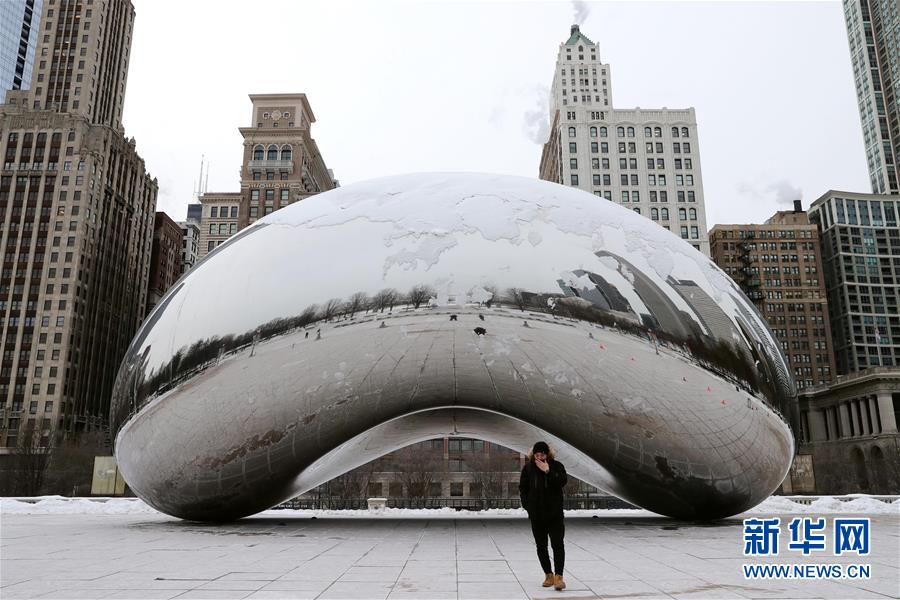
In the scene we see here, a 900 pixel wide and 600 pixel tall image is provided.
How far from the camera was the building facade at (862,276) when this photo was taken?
15300 centimetres

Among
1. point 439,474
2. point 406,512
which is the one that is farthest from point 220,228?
point 406,512

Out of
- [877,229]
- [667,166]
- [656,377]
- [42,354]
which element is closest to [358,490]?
[656,377]

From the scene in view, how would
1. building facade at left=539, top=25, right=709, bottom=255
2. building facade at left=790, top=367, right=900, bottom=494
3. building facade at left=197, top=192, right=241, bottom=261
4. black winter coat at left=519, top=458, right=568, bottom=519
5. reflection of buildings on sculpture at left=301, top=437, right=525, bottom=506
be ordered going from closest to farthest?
black winter coat at left=519, top=458, right=568, bottom=519 → building facade at left=790, top=367, right=900, bottom=494 → reflection of buildings on sculpture at left=301, top=437, right=525, bottom=506 → building facade at left=539, top=25, right=709, bottom=255 → building facade at left=197, top=192, right=241, bottom=261

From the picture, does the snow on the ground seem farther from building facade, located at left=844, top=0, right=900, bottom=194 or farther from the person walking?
building facade, located at left=844, top=0, right=900, bottom=194

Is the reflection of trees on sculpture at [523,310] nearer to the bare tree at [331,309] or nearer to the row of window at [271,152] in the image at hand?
the bare tree at [331,309]

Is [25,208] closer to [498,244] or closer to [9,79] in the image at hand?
[9,79]

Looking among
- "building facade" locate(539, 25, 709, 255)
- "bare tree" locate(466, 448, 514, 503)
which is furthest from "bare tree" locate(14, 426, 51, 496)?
"building facade" locate(539, 25, 709, 255)

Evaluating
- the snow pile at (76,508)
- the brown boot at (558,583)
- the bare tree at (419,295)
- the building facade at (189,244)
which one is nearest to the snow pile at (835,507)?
the bare tree at (419,295)

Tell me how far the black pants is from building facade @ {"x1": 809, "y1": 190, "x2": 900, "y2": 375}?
16923cm

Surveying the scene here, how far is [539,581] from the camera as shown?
6.04 meters

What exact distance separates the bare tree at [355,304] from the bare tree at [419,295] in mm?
585

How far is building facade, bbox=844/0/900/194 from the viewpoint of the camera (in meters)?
167

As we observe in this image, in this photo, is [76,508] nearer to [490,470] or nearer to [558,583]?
[558,583]

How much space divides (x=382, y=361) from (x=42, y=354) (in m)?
111
